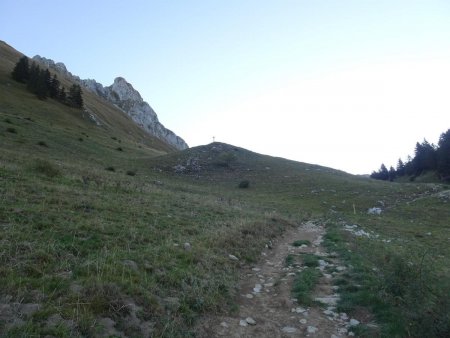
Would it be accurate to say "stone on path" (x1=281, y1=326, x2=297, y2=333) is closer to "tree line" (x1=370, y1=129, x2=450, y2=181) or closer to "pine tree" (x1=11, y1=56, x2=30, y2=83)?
"tree line" (x1=370, y1=129, x2=450, y2=181)

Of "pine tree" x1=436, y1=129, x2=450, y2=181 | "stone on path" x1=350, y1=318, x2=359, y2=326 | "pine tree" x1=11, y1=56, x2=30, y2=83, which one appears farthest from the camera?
"pine tree" x1=11, y1=56, x2=30, y2=83

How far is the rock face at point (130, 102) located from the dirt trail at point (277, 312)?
474 ft

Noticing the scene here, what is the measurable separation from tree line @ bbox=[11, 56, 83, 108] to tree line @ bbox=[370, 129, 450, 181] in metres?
78.8

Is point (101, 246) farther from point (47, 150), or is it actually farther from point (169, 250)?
point (47, 150)

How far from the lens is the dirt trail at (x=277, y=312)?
7535mm

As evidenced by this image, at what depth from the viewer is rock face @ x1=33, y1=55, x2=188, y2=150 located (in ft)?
497

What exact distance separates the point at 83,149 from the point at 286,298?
4077cm

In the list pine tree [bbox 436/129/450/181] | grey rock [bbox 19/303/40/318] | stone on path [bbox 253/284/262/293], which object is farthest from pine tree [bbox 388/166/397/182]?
grey rock [bbox 19/303/40/318]

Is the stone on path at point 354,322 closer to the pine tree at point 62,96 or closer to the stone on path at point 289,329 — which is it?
the stone on path at point 289,329

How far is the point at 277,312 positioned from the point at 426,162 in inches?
3564

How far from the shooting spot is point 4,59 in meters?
87.7

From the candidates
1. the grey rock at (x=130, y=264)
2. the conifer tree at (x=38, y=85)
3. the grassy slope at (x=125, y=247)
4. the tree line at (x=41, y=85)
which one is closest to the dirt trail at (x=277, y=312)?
the grassy slope at (x=125, y=247)

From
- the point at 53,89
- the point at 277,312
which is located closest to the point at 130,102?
the point at 53,89

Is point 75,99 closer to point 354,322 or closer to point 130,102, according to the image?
point 354,322
